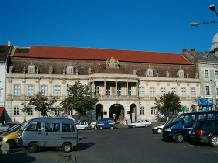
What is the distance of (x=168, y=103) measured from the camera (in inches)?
2053

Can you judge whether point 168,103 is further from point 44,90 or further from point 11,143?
point 11,143

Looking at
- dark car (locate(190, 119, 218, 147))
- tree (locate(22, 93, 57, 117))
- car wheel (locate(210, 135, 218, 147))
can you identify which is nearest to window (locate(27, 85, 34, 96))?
tree (locate(22, 93, 57, 117))

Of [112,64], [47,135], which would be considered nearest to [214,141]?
[47,135]

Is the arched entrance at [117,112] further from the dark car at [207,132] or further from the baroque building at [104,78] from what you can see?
the dark car at [207,132]

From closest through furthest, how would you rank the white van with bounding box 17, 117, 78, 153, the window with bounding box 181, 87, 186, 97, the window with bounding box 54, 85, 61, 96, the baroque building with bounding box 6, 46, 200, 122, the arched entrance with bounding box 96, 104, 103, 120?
the white van with bounding box 17, 117, 78, 153 < the baroque building with bounding box 6, 46, 200, 122 < the window with bounding box 54, 85, 61, 96 < the arched entrance with bounding box 96, 104, 103, 120 < the window with bounding box 181, 87, 186, 97

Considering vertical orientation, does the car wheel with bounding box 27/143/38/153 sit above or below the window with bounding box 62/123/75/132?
below

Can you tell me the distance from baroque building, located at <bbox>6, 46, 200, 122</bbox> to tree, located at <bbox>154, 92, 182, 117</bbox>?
2.81 m

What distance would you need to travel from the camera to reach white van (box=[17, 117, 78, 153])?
666 inches

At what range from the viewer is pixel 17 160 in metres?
14.7

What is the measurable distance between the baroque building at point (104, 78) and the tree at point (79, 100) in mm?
4206

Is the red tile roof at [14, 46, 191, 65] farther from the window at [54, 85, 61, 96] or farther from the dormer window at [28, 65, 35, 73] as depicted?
the window at [54, 85, 61, 96]

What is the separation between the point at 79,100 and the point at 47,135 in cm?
2966

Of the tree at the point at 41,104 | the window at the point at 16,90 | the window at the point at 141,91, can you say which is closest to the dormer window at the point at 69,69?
the tree at the point at 41,104

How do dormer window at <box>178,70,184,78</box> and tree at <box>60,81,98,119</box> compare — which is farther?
dormer window at <box>178,70,184,78</box>
